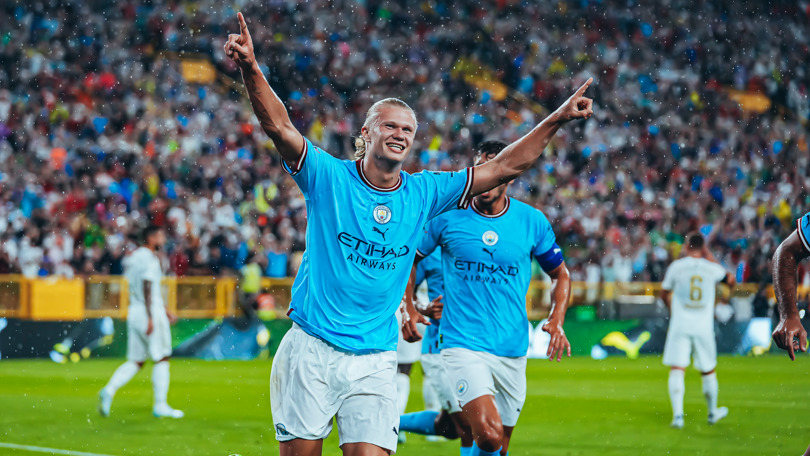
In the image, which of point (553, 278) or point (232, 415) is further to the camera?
point (232, 415)

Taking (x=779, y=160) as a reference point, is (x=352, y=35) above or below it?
above

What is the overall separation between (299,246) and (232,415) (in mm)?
9265

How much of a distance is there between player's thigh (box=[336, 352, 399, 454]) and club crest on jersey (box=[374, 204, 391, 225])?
1.99 feet

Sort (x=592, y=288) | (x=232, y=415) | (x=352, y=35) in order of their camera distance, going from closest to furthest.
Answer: (x=232, y=415) → (x=592, y=288) → (x=352, y=35)

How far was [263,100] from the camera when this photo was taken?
4.30 meters

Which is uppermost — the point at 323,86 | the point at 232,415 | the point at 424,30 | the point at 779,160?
the point at 424,30

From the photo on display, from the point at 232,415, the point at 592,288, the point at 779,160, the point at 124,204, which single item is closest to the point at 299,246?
the point at 124,204

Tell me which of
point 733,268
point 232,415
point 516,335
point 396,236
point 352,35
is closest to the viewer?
point 396,236

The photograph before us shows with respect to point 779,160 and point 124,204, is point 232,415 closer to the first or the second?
point 124,204

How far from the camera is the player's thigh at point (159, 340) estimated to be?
1141 centimetres

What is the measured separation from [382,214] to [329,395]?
0.84 meters

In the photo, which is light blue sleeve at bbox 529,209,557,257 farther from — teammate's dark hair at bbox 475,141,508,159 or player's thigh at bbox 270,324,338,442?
player's thigh at bbox 270,324,338,442

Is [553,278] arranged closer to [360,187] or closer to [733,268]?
[360,187]

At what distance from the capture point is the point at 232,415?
1186 centimetres
